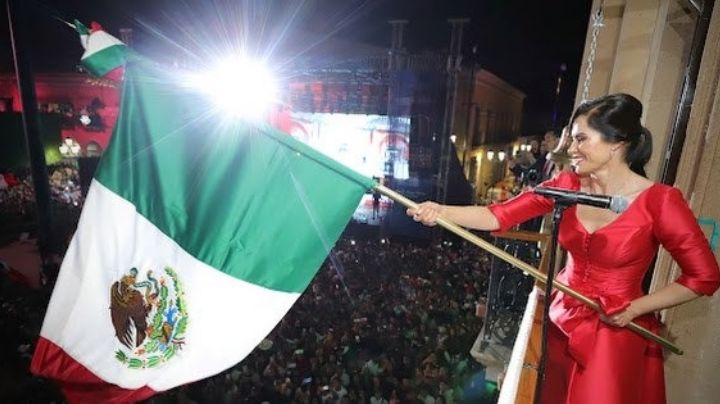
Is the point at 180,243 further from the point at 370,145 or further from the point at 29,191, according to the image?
the point at 29,191

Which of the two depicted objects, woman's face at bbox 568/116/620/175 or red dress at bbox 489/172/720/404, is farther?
woman's face at bbox 568/116/620/175

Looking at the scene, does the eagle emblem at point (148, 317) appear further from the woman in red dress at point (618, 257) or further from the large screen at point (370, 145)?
the large screen at point (370, 145)

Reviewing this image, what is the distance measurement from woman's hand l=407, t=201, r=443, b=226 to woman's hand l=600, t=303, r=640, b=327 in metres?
1.15

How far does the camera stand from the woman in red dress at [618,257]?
2350mm

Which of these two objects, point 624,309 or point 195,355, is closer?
point 624,309

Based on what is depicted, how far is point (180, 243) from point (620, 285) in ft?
9.02

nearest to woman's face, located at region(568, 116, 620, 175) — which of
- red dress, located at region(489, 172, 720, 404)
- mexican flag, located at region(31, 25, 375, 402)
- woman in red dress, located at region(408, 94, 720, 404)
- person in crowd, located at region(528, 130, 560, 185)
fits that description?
woman in red dress, located at region(408, 94, 720, 404)

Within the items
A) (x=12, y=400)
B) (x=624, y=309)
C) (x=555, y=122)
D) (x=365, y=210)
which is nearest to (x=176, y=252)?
(x=624, y=309)

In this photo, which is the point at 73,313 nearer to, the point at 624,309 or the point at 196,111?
the point at 196,111

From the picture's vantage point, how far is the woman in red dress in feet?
7.71

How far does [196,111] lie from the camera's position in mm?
2824

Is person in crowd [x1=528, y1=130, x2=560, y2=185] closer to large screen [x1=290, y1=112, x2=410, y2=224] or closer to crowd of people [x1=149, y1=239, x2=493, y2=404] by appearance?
crowd of people [x1=149, y1=239, x2=493, y2=404]

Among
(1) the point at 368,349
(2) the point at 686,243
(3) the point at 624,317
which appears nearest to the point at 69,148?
(1) the point at 368,349

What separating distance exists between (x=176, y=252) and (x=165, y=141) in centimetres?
73
